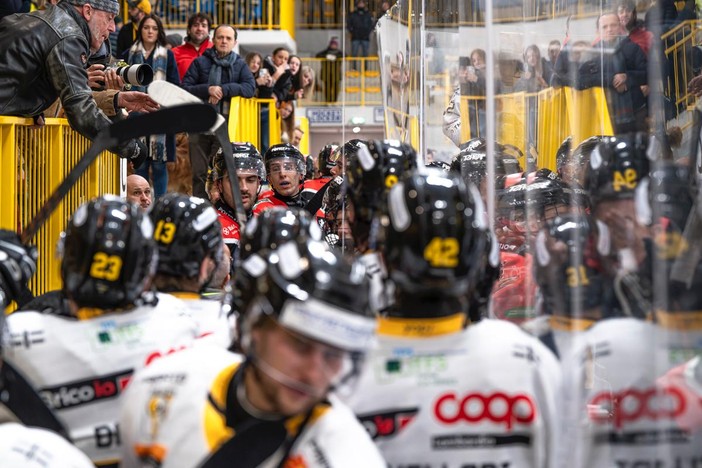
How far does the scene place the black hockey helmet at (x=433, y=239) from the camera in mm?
2572

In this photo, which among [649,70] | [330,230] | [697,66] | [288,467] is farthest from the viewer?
[330,230]

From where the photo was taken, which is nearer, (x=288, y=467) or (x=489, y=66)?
(x=288, y=467)

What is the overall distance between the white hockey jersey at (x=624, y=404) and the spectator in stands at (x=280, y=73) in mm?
10761

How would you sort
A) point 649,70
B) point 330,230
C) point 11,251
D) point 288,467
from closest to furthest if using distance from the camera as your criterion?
point 288,467
point 649,70
point 11,251
point 330,230

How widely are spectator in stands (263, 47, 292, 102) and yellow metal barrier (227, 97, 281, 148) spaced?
212mm

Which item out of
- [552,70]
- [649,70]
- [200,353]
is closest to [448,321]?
[200,353]

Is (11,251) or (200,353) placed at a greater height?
(11,251)

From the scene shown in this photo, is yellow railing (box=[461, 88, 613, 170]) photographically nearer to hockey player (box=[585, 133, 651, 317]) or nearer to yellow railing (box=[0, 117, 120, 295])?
hockey player (box=[585, 133, 651, 317])

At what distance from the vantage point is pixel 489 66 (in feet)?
16.2

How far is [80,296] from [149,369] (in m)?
0.53

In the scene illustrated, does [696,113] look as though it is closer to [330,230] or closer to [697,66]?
[697,66]

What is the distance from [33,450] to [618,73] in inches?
94.5

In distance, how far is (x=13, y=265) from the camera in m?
3.62

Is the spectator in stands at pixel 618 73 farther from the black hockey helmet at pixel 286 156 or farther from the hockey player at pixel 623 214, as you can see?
the black hockey helmet at pixel 286 156
